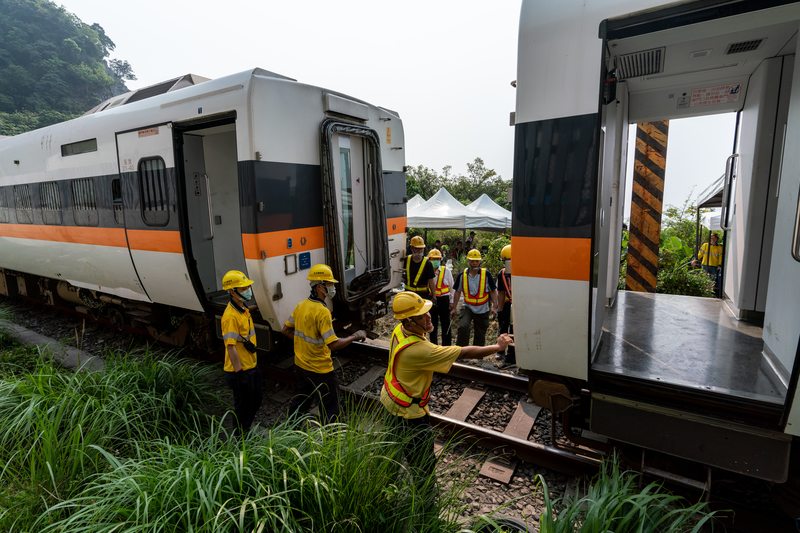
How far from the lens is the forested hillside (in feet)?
141

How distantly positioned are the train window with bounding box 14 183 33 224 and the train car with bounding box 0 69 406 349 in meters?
0.27

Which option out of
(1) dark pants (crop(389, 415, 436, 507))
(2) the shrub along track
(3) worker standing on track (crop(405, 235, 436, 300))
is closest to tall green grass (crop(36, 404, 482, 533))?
(1) dark pants (crop(389, 415, 436, 507))

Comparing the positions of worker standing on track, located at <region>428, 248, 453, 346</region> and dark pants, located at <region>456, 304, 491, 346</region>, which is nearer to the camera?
dark pants, located at <region>456, 304, 491, 346</region>

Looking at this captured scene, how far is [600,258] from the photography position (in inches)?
152

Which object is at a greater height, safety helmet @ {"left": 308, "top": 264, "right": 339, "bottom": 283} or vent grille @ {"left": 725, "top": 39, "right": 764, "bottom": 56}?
vent grille @ {"left": 725, "top": 39, "right": 764, "bottom": 56}

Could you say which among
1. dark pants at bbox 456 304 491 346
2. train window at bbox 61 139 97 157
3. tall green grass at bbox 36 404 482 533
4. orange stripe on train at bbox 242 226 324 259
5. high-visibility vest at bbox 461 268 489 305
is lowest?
dark pants at bbox 456 304 491 346

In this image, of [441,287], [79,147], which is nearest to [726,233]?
[441,287]

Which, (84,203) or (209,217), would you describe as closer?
(209,217)

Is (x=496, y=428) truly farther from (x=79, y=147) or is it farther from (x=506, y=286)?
(x=79, y=147)

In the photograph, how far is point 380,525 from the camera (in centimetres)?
229

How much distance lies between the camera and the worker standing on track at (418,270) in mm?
6551

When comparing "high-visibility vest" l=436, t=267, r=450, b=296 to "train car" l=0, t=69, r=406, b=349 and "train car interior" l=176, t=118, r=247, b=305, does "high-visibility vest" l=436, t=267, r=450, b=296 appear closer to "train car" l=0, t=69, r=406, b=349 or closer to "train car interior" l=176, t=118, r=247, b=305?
"train car" l=0, t=69, r=406, b=349

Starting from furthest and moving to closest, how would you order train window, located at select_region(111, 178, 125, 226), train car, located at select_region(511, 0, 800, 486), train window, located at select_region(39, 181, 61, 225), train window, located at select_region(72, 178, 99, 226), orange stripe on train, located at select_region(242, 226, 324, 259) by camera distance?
train window, located at select_region(39, 181, 61, 225) → train window, located at select_region(72, 178, 99, 226) → train window, located at select_region(111, 178, 125, 226) → orange stripe on train, located at select_region(242, 226, 324, 259) → train car, located at select_region(511, 0, 800, 486)

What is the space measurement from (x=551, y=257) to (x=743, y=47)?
2685 millimetres
